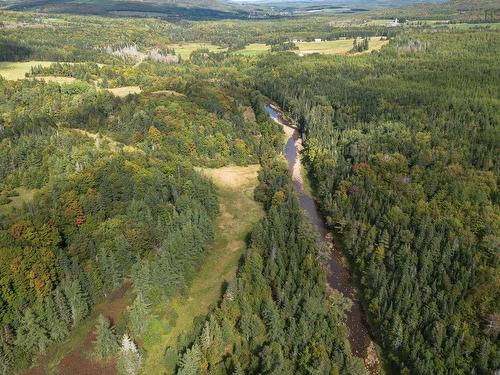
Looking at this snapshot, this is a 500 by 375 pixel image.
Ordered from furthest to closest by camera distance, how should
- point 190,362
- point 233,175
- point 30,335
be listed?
point 233,175
point 30,335
point 190,362

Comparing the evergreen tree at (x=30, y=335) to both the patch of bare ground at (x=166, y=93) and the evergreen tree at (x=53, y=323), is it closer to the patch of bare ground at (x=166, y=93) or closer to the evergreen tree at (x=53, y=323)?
the evergreen tree at (x=53, y=323)

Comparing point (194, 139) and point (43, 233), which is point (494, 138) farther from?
point (43, 233)

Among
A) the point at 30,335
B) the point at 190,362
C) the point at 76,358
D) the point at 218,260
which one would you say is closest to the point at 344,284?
the point at 218,260

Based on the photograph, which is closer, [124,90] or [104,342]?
[104,342]

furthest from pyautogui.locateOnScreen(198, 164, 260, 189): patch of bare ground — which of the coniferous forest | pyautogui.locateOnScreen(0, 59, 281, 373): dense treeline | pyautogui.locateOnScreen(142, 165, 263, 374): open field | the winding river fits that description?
the winding river

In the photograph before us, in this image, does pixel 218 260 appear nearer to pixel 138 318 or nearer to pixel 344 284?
pixel 344 284

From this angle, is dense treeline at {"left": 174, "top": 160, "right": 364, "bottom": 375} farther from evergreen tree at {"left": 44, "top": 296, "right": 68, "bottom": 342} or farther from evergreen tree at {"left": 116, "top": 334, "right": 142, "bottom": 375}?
evergreen tree at {"left": 44, "top": 296, "right": 68, "bottom": 342}
